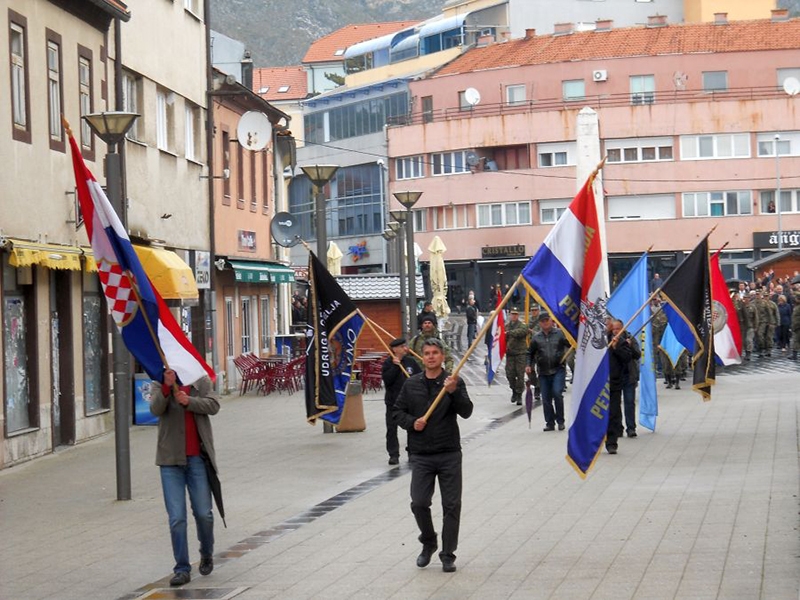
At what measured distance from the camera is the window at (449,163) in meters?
82.8

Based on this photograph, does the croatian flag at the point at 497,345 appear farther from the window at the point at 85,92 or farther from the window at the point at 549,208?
the window at the point at 549,208

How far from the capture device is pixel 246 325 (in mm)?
41250

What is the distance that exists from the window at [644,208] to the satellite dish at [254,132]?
149ft

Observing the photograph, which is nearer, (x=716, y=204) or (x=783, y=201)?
(x=783, y=201)

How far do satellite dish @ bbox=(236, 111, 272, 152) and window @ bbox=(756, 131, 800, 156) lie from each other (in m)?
46.5

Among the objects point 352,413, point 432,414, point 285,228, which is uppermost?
point 285,228

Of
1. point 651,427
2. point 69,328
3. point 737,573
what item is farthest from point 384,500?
point 69,328

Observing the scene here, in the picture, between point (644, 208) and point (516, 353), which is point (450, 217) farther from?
point (516, 353)

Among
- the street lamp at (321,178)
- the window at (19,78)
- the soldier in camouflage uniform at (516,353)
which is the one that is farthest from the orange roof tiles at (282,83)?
the window at (19,78)

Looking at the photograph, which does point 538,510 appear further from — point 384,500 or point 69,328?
point 69,328

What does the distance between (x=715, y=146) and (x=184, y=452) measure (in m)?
69.4

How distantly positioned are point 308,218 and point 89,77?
7299 cm

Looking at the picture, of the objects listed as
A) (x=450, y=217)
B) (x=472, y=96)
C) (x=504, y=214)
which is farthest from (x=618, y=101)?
(x=450, y=217)

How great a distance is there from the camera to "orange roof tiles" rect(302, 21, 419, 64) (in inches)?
4675
